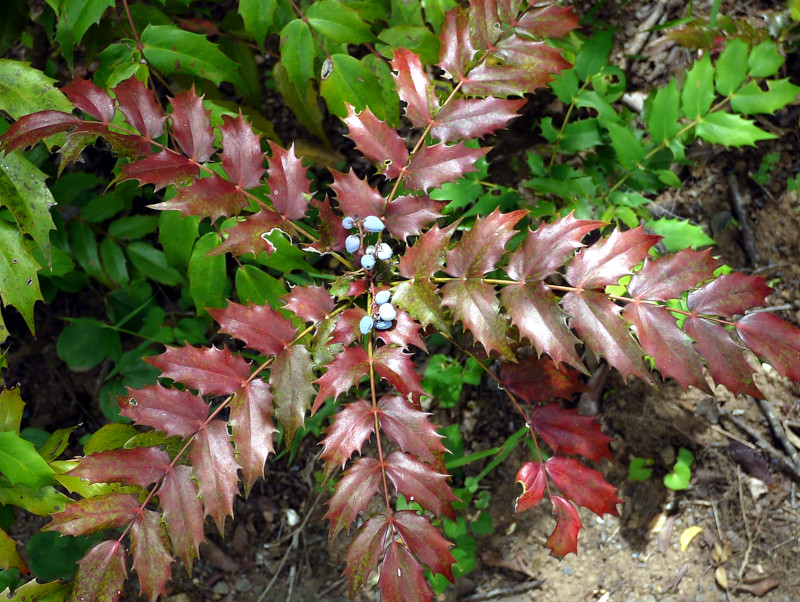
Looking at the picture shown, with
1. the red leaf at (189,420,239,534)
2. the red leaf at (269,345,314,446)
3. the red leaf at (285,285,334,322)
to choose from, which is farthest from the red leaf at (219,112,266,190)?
the red leaf at (189,420,239,534)

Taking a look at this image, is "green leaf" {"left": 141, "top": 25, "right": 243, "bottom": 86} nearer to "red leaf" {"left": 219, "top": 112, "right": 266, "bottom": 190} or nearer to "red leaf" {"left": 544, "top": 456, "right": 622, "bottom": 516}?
"red leaf" {"left": 219, "top": 112, "right": 266, "bottom": 190}

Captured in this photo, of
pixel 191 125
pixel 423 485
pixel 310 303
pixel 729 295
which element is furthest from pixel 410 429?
pixel 191 125

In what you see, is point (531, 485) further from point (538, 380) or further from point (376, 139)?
point (376, 139)

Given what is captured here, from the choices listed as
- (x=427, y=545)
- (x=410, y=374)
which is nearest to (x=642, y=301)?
(x=410, y=374)

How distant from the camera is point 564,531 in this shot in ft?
4.15

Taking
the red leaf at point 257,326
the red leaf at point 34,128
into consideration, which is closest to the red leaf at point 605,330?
the red leaf at point 257,326

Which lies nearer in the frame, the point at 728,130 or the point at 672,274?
the point at 672,274

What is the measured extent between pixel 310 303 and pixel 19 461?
703 millimetres

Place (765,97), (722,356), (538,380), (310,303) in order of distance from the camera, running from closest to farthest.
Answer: (722,356), (310,303), (538,380), (765,97)

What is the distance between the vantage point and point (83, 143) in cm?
116

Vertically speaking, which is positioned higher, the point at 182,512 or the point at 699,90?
the point at 699,90

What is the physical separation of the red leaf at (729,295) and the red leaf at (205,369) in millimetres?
833

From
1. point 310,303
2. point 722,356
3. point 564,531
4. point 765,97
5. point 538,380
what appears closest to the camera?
point 722,356

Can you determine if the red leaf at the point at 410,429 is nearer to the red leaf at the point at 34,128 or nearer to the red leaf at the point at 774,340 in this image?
the red leaf at the point at 774,340
